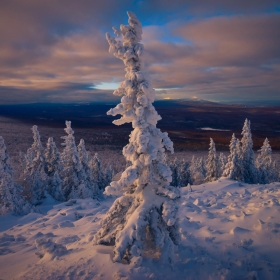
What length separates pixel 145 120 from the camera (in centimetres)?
675

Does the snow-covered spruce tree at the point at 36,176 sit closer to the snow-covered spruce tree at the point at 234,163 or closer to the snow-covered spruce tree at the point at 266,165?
the snow-covered spruce tree at the point at 234,163

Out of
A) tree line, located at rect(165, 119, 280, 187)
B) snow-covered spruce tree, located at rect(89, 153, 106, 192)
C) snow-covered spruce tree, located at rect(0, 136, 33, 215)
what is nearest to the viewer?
snow-covered spruce tree, located at rect(0, 136, 33, 215)

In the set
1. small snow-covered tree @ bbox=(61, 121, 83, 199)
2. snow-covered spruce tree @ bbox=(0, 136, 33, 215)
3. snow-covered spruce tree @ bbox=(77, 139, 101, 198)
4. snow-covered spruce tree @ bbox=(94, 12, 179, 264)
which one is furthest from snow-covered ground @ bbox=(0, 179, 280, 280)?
small snow-covered tree @ bbox=(61, 121, 83, 199)

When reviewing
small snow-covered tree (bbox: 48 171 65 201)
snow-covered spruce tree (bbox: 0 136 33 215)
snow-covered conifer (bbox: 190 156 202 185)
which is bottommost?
snow-covered conifer (bbox: 190 156 202 185)

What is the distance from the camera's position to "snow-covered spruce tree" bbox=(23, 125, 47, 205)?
976 inches

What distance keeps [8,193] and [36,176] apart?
22.9 feet

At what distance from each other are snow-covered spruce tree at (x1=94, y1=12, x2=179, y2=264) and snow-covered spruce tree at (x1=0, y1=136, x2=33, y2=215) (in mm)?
15497

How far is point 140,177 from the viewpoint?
22.5ft

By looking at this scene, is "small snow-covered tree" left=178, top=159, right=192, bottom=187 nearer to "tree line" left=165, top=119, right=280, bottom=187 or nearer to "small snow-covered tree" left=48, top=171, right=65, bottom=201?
"tree line" left=165, top=119, right=280, bottom=187

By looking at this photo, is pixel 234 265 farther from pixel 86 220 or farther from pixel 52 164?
pixel 52 164

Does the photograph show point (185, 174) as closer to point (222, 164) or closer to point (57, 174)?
point (222, 164)

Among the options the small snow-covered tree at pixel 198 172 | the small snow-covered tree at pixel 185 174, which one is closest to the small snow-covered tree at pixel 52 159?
the small snow-covered tree at pixel 185 174

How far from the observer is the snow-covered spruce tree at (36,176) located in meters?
24.8

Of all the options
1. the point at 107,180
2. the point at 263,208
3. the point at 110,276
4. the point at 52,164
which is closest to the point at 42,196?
the point at 52,164
